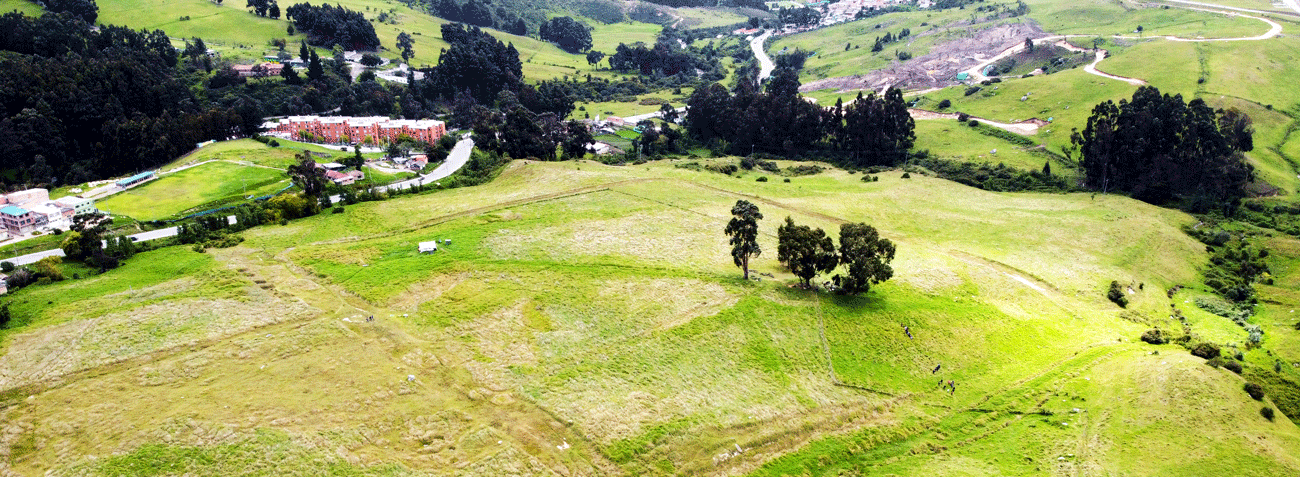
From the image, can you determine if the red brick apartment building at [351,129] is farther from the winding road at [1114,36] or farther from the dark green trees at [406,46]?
the winding road at [1114,36]

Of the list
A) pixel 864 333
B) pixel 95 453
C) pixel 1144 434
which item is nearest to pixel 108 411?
pixel 95 453

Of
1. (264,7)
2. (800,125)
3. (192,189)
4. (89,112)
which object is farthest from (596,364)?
(264,7)

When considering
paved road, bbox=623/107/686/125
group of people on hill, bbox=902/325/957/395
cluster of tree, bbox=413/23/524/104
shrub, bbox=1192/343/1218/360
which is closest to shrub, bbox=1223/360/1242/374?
shrub, bbox=1192/343/1218/360

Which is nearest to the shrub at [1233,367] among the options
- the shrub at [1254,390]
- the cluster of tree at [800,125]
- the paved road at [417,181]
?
the shrub at [1254,390]

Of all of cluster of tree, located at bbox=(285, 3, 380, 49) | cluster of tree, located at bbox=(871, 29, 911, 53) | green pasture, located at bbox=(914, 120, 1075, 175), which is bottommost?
green pasture, located at bbox=(914, 120, 1075, 175)

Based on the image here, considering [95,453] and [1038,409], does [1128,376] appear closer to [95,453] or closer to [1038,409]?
[1038,409]

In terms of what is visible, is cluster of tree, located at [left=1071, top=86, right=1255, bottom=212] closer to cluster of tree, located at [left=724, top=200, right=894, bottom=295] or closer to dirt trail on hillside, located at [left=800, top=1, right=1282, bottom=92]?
cluster of tree, located at [left=724, top=200, right=894, bottom=295]

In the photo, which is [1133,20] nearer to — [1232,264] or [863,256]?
[1232,264]
